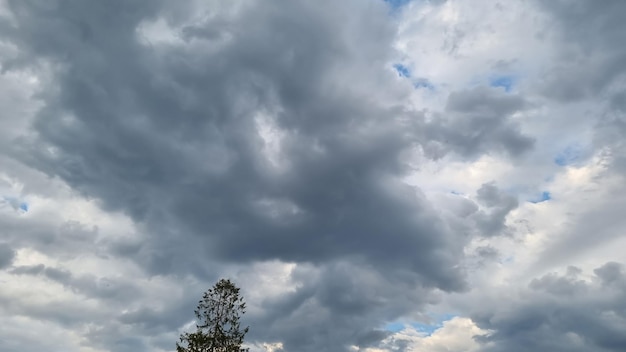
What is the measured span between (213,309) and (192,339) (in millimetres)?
5373

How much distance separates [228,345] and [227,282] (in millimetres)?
9517

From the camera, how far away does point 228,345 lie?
8069 centimetres

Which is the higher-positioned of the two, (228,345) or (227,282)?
(227,282)

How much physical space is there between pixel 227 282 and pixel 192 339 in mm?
9901

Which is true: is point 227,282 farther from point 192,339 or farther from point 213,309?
point 192,339

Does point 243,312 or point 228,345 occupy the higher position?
point 243,312

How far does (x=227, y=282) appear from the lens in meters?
83.1

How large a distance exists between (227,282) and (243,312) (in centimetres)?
546

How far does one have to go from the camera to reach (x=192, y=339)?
8019 centimetres

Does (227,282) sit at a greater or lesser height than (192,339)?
greater

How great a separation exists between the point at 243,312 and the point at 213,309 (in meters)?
4.74

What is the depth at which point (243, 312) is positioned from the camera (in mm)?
83438

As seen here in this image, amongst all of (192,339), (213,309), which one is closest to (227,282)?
(213,309)
